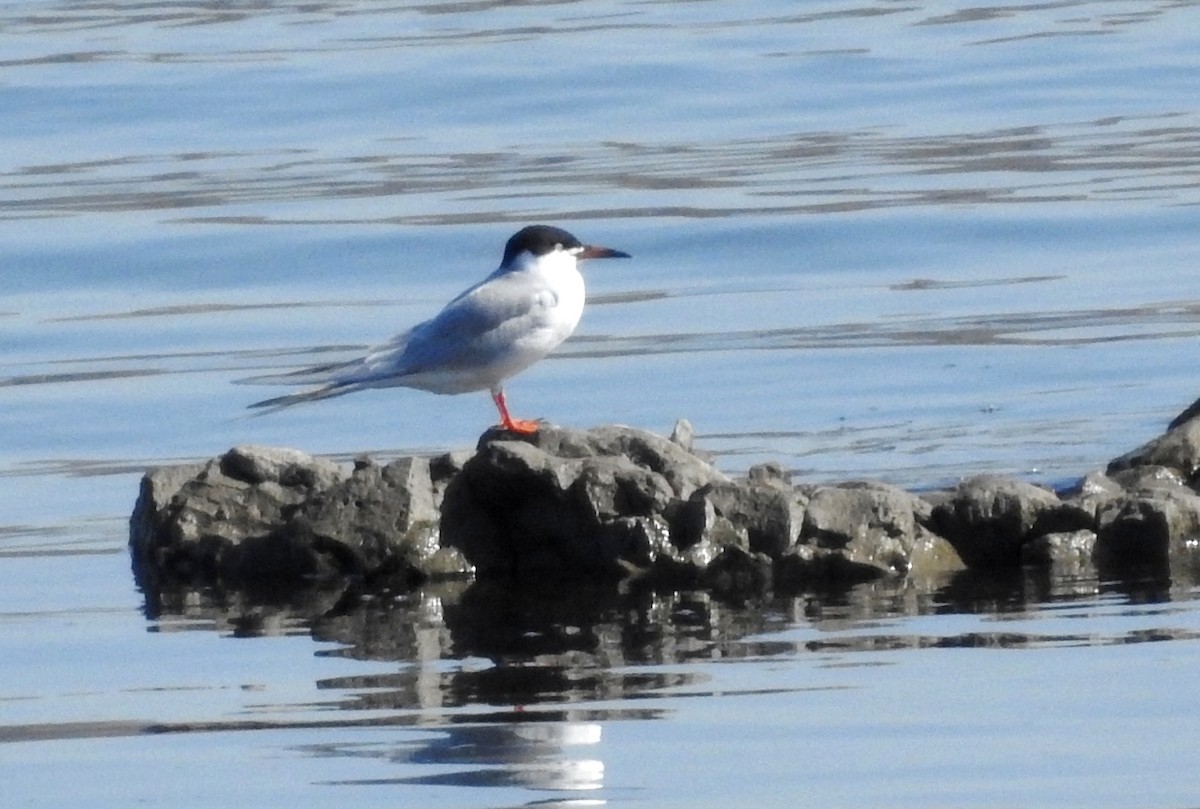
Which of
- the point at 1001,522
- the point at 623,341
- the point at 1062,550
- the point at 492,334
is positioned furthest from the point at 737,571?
the point at 623,341

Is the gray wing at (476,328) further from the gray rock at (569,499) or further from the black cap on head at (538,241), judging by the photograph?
the gray rock at (569,499)

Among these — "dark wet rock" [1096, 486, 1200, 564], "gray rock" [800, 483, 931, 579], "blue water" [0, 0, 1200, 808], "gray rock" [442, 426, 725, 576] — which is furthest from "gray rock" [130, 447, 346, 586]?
"dark wet rock" [1096, 486, 1200, 564]

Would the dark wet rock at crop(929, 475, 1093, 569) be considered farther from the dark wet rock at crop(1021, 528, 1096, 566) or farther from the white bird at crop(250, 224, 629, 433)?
the white bird at crop(250, 224, 629, 433)

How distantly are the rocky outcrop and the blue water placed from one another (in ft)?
0.69

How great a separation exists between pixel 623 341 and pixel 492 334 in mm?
4994

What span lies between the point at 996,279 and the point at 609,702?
9660mm

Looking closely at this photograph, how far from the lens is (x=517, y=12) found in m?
33.0

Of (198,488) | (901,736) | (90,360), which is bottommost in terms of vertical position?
(901,736)

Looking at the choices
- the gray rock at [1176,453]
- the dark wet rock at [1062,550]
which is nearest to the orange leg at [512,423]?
the dark wet rock at [1062,550]

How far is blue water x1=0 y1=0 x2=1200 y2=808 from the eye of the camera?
602 centimetres

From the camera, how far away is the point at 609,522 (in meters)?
7.92

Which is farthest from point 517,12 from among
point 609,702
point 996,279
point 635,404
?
point 609,702

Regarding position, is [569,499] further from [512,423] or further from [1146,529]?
[1146,529]

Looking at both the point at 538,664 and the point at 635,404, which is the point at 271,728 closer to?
the point at 538,664
